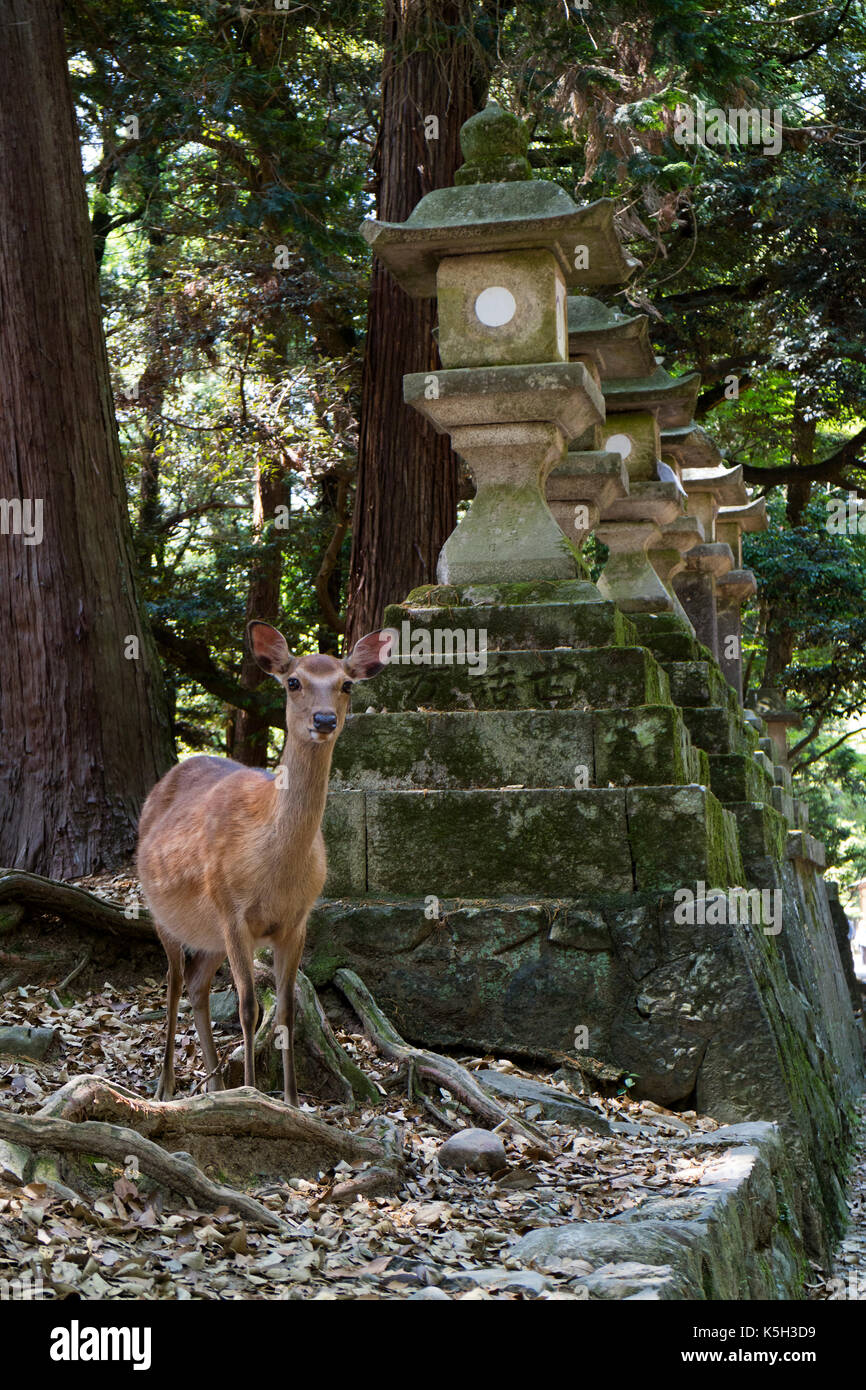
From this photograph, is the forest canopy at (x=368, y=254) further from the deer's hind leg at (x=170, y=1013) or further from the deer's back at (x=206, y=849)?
the deer's hind leg at (x=170, y=1013)

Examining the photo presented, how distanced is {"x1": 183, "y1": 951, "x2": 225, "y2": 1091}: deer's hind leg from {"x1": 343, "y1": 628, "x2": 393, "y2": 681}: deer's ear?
126 centimetres

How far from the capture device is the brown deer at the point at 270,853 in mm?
4887

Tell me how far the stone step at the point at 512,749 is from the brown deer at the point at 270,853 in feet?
3.40

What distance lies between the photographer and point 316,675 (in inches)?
192

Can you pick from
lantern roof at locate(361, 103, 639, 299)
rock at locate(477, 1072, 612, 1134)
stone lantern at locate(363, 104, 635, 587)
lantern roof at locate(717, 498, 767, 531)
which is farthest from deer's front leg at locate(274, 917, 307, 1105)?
lantern roof at locate(717, 498, 767, 531)

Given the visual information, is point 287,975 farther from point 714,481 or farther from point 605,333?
point 714,481

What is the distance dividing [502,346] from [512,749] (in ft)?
6.37

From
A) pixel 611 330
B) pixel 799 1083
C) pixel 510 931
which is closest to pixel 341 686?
pixel 510 931

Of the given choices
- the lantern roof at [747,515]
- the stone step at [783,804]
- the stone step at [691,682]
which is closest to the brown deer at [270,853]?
the stone step at [691,682]

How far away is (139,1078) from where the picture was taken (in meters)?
5.59

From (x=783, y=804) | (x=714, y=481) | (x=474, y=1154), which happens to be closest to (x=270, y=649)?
(x=474, y=1154)

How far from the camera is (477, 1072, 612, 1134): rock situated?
17.1ft

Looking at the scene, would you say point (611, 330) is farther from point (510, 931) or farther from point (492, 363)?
point (510, 931)

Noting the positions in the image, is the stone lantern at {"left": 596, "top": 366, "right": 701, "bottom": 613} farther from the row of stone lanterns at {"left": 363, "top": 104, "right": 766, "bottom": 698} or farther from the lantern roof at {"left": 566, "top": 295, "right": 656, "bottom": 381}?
the row of stone lanterns at {"left": 363, "top": 104, "right": 766, "bottom": 698}
